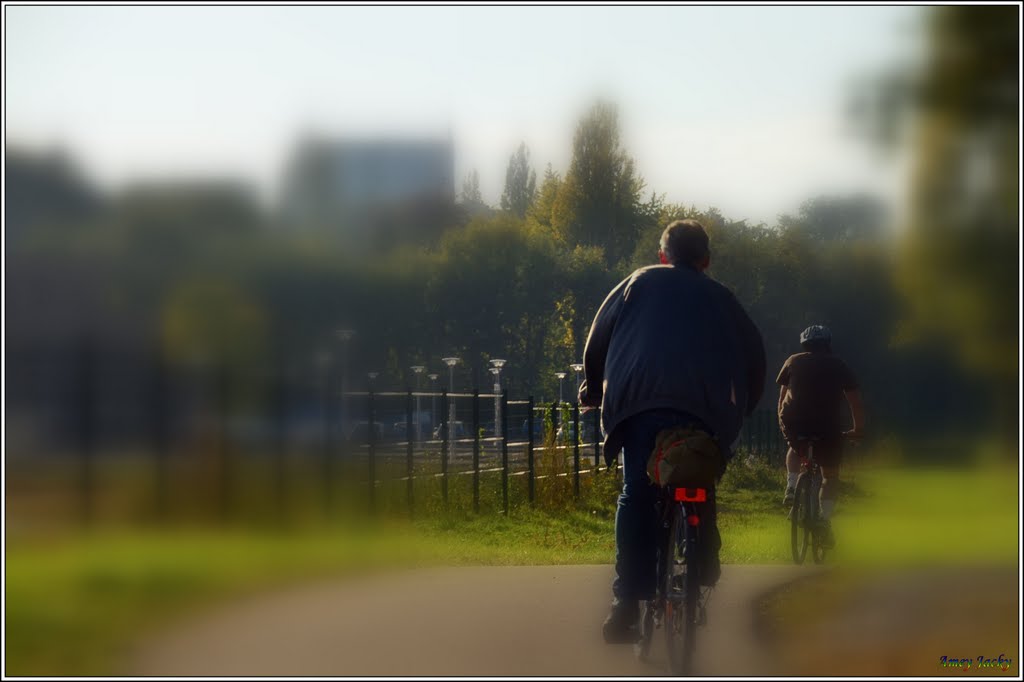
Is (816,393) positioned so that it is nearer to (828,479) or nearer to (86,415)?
(828,479)

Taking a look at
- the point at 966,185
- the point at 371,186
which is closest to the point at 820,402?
the point at 966,185

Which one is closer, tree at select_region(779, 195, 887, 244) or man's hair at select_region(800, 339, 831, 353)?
man's hair at select_region(800, 339, 831, 353)

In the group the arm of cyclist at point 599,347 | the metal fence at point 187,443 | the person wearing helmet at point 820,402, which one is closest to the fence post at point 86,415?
the metal fence at point 187,443

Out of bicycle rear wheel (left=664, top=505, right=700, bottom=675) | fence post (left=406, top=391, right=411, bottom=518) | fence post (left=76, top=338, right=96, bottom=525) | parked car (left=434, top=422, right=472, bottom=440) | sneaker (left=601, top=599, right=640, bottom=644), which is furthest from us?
parked car (left=434, top=422, right=472, bottom=440)

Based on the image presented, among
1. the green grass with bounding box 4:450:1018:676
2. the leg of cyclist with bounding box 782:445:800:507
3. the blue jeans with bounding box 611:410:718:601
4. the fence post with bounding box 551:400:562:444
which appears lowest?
the green grass with bounding box 4:450:1018:676

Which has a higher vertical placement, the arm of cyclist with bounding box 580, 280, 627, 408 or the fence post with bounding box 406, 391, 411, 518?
the arm of cyclist with bounding box 580, 280, 627, 408

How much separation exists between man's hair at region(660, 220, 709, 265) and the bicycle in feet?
3.56

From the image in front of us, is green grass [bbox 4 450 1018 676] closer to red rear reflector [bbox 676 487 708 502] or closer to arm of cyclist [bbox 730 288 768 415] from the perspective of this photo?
red rear reflector [bbox 676 487 708 502]

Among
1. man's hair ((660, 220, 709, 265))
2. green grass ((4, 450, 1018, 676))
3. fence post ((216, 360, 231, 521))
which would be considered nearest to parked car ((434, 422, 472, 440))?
green grass ((4, 450, 1018, 676))

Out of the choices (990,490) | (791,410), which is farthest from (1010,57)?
(990,490)

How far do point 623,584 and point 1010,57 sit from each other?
165 inches

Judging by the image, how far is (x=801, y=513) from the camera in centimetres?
1251

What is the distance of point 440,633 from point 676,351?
2091 mm

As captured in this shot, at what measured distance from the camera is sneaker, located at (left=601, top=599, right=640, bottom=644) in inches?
288
